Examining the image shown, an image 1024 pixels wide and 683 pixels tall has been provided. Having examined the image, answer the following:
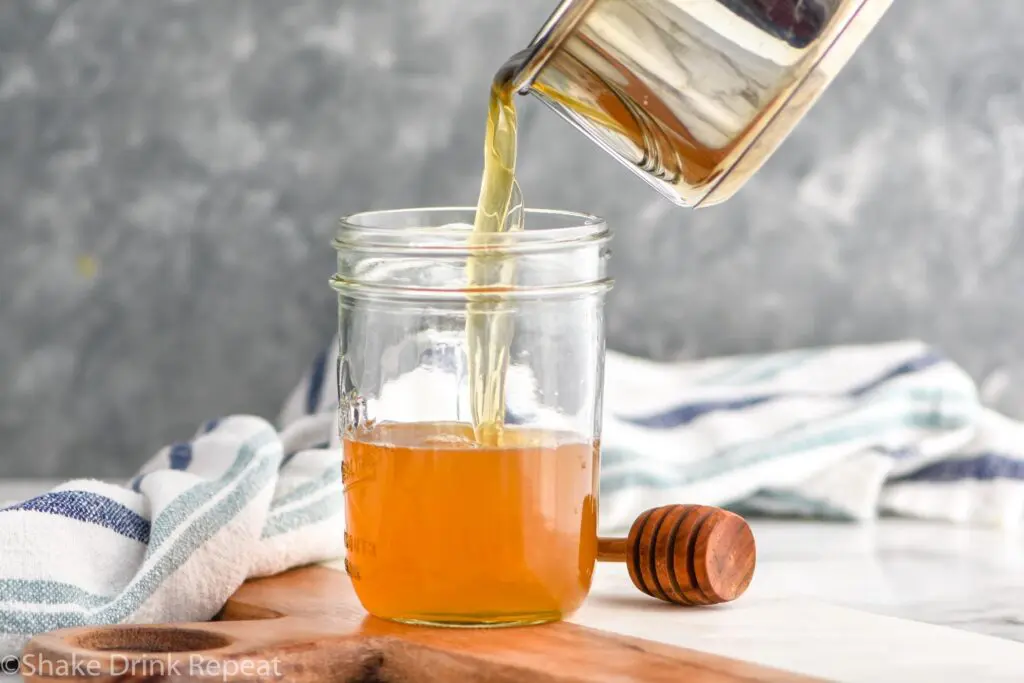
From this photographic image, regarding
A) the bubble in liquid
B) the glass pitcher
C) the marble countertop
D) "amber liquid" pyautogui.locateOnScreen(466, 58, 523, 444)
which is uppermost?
the glass pitcher

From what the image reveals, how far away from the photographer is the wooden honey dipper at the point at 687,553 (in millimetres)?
859

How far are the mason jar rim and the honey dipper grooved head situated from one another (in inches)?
7.2

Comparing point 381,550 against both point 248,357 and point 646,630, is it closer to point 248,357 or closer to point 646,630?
point 646,630

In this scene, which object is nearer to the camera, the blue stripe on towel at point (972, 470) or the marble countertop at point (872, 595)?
the marble countertop at point (872, 595)

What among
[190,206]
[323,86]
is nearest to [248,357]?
[190,206]

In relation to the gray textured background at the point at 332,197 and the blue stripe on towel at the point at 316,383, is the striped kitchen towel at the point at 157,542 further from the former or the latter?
the gray textured background at the point at 332,197

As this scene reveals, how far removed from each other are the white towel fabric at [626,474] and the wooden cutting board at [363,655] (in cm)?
9

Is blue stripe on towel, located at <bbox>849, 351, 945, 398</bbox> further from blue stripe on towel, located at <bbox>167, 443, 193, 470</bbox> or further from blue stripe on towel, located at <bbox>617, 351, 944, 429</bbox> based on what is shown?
blue stripe on towel, located at <bbox>167, 443, 193, 470</bbox>

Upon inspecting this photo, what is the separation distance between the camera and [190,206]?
4.67 feet

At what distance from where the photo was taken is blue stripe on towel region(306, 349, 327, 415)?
1353mm

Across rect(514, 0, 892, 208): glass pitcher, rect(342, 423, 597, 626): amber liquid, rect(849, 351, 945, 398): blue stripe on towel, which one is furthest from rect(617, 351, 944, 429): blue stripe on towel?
rect(514, 0, 892, 208): glass pitcher

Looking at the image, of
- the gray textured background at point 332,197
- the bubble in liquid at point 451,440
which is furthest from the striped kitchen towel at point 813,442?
the bubble in liquid at point 451,440

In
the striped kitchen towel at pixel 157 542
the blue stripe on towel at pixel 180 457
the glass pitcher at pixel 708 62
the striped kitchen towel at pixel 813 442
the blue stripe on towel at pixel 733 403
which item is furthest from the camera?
the blue stripe on towel at pixel 733 403

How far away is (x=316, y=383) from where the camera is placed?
1.36m
